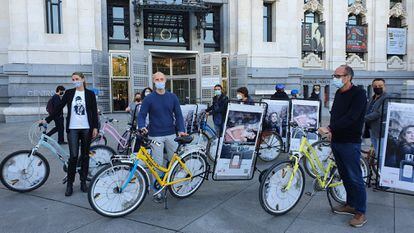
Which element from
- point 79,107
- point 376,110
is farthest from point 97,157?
point 376,110

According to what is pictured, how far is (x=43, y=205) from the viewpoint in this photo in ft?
15.5

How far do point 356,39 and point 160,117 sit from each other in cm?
2256

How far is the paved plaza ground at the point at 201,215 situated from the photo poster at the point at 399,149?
44cm

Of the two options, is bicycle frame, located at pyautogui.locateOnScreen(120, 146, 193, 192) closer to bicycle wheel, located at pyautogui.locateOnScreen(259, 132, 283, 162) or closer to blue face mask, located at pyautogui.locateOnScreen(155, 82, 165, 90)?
blue face mask, located at pyautogui.locateOnScreen(155, 82, 165, 90)

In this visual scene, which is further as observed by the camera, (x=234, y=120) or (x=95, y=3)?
(x=95, y=3)

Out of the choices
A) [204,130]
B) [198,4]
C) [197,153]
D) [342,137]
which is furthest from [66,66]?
[342,137]

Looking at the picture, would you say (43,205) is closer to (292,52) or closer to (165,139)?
(165,139)

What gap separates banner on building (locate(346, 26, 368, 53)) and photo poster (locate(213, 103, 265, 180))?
20792mm

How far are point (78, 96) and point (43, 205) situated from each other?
1701 millimetres

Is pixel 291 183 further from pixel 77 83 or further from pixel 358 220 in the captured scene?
pixel 77 83

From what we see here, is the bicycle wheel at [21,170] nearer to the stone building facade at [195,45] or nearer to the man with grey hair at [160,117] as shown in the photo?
the man with grey hair at [160,117]

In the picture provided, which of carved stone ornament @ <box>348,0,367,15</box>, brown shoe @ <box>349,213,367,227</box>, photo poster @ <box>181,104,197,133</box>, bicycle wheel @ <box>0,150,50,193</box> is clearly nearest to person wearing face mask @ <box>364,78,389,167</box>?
brown shoe @ <box>349,213,367,227</box>

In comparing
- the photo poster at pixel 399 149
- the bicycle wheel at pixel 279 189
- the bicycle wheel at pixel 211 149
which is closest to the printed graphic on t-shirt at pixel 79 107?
the bicycle wheel at pixel 279 189

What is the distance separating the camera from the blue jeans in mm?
3969
